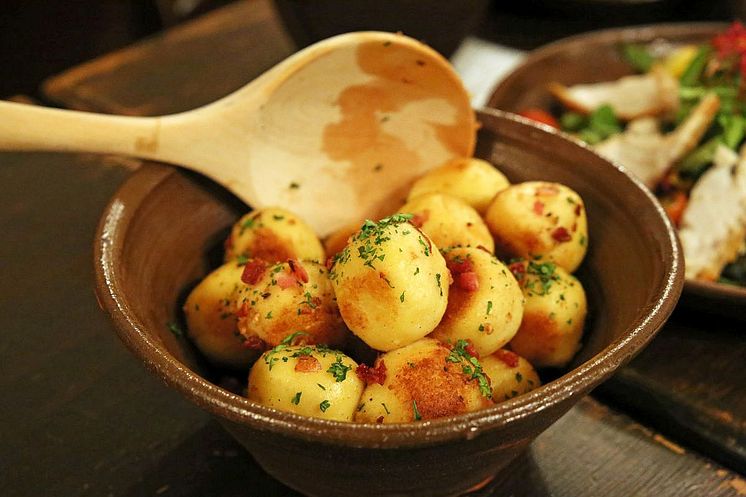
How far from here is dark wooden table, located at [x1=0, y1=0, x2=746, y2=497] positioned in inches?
31.0

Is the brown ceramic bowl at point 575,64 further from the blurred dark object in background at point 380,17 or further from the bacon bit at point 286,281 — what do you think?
the bacon bit at point 286,281

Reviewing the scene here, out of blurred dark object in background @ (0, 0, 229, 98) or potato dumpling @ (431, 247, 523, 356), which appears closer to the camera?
potato dumpling @ (431, 247, 523, 356)

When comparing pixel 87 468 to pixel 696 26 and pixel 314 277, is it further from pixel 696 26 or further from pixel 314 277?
pixel 696 26

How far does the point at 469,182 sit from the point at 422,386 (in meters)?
0.36

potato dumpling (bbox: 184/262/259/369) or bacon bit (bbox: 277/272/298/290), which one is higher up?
bacon bit (bbox: 277/272/298/290)

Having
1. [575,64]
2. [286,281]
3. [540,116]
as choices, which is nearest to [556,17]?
[575,64]

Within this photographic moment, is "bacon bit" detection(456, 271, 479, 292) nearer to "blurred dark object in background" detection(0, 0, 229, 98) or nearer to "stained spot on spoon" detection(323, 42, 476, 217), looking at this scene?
"stained spot on spoon" detection(323, 42, 476, 217)

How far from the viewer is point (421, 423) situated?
544 millimetres

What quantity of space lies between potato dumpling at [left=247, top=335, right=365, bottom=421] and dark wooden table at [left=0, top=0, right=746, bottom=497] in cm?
18

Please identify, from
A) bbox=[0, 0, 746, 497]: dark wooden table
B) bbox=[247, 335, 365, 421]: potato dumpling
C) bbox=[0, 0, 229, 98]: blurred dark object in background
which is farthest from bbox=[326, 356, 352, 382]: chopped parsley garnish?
bbox=[0, 0, 229, 98]: blurred dark object in background

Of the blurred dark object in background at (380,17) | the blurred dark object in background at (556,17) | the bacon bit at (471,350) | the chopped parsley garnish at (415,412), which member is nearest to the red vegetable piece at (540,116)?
the blurred dark object in background at (380,17)

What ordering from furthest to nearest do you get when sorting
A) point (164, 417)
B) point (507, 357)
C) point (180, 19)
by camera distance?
point (180, 19)
point (164, 417)
point (507, 357)

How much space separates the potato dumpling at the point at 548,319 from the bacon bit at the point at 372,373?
0.20 metres

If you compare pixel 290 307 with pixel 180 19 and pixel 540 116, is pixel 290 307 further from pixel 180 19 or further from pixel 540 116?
pixel 180 19
